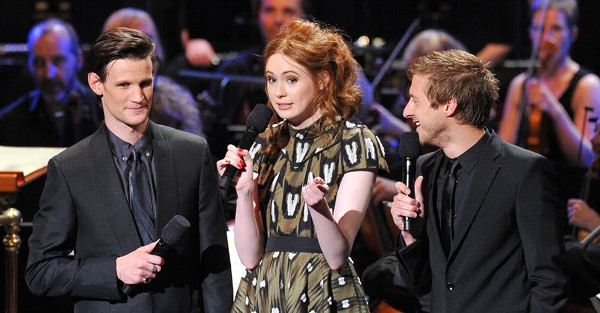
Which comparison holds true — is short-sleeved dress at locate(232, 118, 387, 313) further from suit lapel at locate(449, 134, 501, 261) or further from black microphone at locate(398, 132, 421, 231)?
suit lapel at locate(449, 134, 501, 261)

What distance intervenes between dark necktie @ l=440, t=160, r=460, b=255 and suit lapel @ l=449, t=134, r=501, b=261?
0.04 metres

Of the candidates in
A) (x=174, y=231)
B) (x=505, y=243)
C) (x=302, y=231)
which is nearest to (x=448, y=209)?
(x=505, y=243)

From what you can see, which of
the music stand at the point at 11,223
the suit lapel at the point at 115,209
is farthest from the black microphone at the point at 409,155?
the music stand at the point at 11,223

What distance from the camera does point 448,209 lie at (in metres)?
2.91

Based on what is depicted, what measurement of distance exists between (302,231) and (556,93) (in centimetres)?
407

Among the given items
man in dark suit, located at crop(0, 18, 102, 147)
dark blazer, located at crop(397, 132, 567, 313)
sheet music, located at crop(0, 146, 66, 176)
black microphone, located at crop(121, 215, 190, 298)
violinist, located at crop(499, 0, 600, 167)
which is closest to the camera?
black microphone, located at crop(121, 215, 190, 298)

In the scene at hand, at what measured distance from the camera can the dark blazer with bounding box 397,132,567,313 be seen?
2.73 metres

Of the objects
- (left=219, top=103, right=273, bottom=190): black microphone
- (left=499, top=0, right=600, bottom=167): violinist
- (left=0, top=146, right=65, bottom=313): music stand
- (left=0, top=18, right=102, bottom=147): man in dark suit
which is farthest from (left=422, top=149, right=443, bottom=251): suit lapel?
(left=0, top=18, right=102, bottom=147): man in dark suit

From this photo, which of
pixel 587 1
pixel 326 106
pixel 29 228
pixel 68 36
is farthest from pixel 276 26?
pixel 326 106

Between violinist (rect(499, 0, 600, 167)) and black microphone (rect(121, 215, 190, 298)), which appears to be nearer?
black microphone (rect(121, 215, 190, 298))

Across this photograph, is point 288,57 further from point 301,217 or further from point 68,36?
point 68,36

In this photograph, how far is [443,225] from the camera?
2.92 m

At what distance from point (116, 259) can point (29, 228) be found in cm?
143

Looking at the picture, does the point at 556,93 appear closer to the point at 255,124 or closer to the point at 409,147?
the point at 409,147
